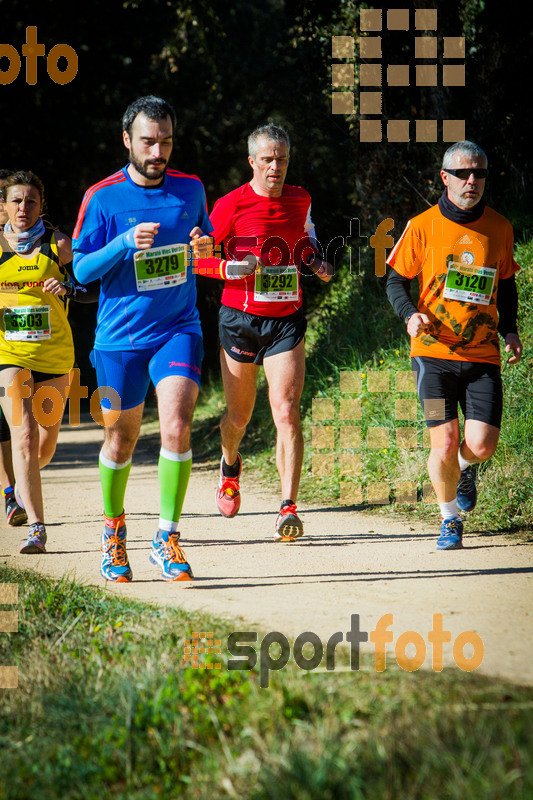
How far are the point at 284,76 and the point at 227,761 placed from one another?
20.1 metres

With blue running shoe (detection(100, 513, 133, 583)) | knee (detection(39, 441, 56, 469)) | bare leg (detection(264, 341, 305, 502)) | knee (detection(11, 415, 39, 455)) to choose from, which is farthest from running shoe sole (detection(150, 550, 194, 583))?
knee (detection(39, 441, 56, 469))

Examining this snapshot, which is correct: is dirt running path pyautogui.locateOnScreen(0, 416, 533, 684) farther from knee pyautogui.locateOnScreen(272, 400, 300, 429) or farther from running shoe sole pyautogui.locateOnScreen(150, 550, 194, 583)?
knee pyautogui.locateOnScreen(272, 400, 300, 429)

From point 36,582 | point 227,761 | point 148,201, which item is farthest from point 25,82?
point 227,761

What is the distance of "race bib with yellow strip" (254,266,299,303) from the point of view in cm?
613

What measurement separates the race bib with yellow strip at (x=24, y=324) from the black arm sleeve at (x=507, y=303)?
3.03 meters

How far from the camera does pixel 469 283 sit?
5535 mm

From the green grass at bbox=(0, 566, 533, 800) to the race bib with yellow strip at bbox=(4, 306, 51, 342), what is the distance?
301 centimetres

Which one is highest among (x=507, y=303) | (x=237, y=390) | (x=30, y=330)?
(x=507, y=303)

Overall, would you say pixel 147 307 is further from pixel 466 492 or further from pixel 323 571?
pixel 466 492

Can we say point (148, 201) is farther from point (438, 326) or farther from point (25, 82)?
point (25, 82)

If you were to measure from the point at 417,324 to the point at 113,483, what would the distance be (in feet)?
6.58

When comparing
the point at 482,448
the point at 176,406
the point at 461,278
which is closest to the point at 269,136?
the point at 461,278

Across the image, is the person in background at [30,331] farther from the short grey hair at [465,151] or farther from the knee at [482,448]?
the knee at [482,448]

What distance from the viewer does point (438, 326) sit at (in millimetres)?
5570
